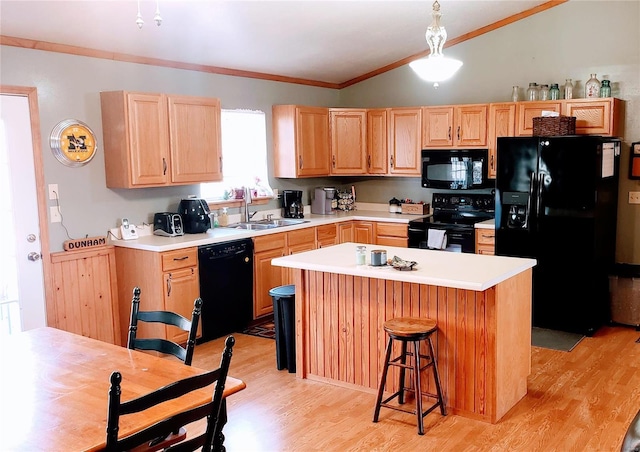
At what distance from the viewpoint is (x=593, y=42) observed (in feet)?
18.1

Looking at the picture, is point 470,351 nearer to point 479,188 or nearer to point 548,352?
point 548,352

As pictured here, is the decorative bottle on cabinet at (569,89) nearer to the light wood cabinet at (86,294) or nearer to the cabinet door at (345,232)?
the cabinet door at (345,232)

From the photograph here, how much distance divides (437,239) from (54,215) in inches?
132

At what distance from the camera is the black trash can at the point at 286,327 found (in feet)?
13.8

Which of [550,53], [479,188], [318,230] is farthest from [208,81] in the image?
[550,53]

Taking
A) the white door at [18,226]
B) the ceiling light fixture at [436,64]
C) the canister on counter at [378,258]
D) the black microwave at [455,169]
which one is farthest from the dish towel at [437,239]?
the white door at [18,226]

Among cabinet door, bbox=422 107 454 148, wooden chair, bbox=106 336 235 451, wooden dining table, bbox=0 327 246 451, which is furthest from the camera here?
cabinet door, bbox=422 107 454 148

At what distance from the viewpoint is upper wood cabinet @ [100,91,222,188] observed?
4570mm

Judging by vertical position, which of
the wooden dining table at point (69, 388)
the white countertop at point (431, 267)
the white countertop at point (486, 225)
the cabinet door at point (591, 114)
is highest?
the cabinet door at point (591, 114)

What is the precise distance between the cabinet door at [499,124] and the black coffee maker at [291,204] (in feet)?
6.42

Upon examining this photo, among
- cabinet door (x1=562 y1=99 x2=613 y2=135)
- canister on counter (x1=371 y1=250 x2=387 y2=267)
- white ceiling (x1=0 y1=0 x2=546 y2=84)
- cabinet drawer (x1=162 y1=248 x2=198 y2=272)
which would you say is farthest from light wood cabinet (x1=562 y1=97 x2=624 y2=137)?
cabinet drawer (x1=162 y1=248 x2=198 y2=272)

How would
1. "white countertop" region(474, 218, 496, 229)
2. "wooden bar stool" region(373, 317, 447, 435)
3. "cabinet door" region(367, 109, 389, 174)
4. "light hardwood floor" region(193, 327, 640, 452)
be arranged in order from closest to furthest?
"light hardwood floor" region(193, 327, 640, 452) → "wooden bar stool" region(373, 317, 447, 435) → "white countertop" region(474, 218, 496, 229) → "cabinet door" region(367, 109, 389, 174)

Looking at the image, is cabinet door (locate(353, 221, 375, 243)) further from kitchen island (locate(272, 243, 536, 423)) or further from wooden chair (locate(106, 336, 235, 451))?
wooden chair (locate(106, 336, 235, 451))

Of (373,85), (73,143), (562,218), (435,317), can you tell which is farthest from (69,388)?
(373,85)
